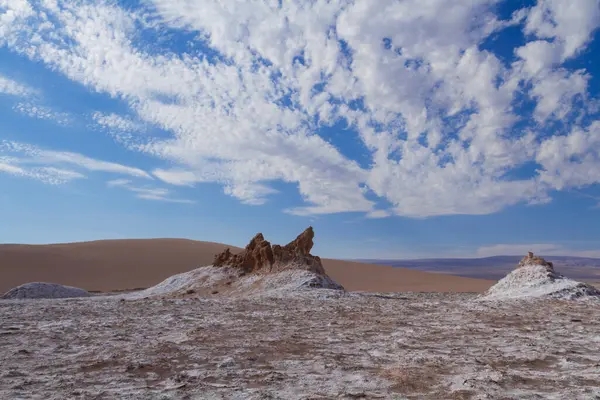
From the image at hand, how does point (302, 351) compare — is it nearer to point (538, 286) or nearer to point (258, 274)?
point (538, 286)

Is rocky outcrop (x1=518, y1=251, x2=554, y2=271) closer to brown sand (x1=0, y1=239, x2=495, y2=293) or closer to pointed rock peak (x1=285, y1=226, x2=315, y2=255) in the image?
pointed rock peak (x1=285, y1=226, x2=315, y2=255)

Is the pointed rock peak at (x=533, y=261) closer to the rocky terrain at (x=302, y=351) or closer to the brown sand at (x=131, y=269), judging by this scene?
the rocky terrain at (x=302, y=351)

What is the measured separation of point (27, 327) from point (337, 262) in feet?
121

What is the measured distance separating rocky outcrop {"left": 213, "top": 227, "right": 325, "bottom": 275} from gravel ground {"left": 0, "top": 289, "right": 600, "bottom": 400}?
6948 millimetres

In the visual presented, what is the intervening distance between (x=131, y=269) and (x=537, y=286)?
94.6ft

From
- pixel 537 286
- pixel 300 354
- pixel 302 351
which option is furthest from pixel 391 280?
pixel 300 354

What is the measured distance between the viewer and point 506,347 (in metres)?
6.61

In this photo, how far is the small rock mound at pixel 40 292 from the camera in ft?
58.7

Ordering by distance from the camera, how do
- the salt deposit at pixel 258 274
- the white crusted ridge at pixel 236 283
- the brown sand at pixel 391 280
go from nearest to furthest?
the white crusted ridge at pixel 236 283
the salt deposit at pixel 258 274
the brown sand at pixel 391 280

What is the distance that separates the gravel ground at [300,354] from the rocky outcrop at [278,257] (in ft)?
22.8

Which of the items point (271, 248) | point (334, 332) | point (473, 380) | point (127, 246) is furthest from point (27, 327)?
point (127, 246)

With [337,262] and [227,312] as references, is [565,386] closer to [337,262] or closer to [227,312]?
[227,312]

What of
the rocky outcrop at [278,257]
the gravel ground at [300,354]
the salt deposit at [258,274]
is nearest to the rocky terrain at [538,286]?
the gravel ground at [300,354]

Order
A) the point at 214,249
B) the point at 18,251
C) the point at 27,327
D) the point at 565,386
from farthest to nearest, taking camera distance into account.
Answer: the point at 214,249, the point at 18,251, the point at 27,327, the point at 565,386
